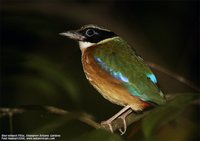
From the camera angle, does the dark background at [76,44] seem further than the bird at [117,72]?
Yes

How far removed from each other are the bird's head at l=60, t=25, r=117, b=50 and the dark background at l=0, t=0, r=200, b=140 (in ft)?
0.53

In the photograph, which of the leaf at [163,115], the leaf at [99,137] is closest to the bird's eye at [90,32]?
the leaf at [163,115]

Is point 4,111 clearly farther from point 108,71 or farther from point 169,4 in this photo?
point 169,4

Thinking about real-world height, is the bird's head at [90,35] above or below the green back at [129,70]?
above

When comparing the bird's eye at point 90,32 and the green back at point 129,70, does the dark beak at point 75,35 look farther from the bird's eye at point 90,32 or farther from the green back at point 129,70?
the green back at point 129,70

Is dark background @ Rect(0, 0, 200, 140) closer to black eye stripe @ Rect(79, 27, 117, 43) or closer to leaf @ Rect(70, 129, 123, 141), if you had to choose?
black eye stripe @ Rect(79, 27, 117, 43)

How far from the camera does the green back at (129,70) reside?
259cm

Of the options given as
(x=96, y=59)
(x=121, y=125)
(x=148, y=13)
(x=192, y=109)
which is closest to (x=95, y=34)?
(x=96, y=59)

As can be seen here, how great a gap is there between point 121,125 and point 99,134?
108cm

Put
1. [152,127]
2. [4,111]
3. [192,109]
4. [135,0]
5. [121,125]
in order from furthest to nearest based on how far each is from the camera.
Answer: [135,0]
[192,109]
[121,125]
[4,111]
[152,127]

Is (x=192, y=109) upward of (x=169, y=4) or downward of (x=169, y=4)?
downward

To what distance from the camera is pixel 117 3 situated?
5.00 m

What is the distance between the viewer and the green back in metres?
2.59

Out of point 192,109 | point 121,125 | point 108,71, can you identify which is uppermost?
point 108,71
